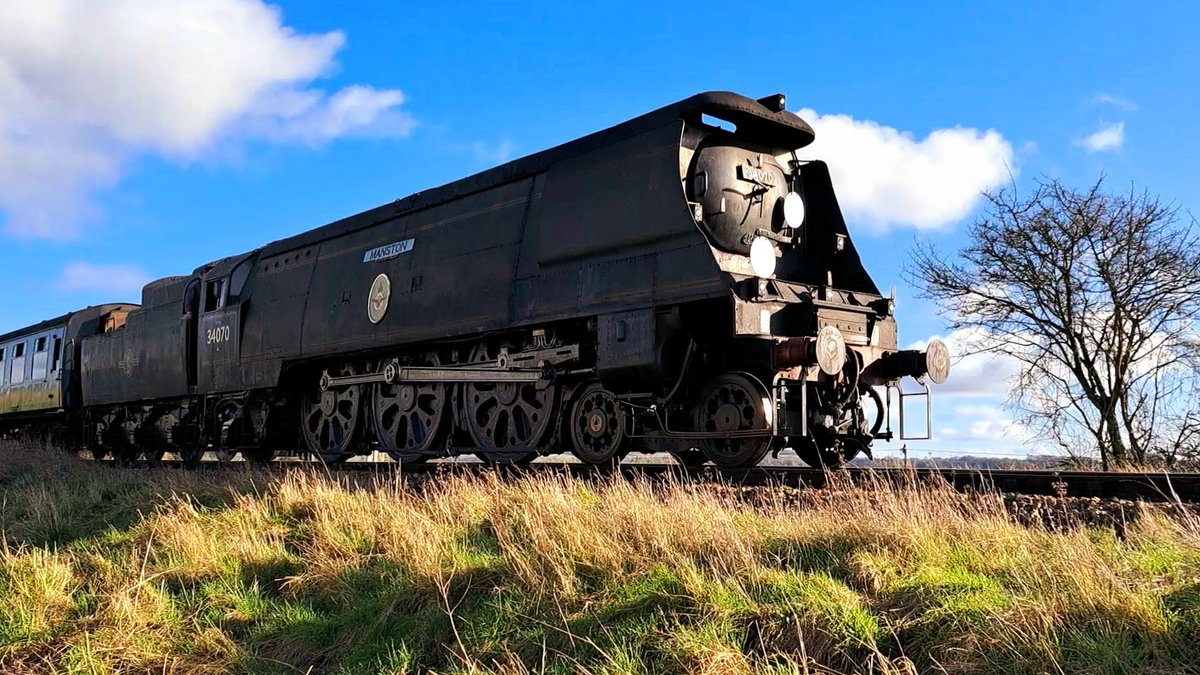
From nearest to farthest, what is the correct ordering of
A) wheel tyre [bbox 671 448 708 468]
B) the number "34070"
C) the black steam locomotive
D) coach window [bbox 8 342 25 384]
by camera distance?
1. the black steam locomotive
2. wheel tyre [bbox 671 448 708 468]
3. the number "34070"
4. coach window [bbox 8 342 25 384]

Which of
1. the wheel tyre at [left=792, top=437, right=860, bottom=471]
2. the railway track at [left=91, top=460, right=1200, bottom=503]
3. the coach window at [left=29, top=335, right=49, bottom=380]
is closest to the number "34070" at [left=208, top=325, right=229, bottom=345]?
the railway track at [left=91, top=460, right=1200, bottom=503]

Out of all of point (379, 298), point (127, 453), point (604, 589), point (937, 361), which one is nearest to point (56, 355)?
point (127, 453)

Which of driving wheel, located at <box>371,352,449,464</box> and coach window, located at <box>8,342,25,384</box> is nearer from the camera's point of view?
driving wheel, located at <box>371,352,449,464</box>

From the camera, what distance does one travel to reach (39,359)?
22.2m

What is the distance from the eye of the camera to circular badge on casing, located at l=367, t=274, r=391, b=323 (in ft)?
39.5

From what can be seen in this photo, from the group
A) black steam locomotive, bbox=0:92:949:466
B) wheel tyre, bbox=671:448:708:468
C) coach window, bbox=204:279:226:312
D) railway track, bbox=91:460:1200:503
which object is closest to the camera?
railway track, bbox=91:460:1200:503

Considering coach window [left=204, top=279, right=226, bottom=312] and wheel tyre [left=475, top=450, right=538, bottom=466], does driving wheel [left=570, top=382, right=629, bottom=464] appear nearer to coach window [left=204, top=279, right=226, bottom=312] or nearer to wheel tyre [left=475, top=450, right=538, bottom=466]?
wheel tyre [left=475, top=450, right=538, bottom=466]

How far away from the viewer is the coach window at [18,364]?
23.2m

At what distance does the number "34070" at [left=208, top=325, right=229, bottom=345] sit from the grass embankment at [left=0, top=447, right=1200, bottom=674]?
323 inches

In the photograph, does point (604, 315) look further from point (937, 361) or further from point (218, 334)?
point (218, 334)

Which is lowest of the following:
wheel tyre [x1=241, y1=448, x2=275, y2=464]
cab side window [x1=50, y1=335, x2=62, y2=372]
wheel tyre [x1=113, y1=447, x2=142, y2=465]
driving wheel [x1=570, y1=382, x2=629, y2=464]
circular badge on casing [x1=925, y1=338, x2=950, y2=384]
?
wheel tyre [x1=113, y1=447, x2=142, y2=465]

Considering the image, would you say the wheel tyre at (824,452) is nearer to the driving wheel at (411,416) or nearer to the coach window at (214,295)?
the driving wheel at (411,416)

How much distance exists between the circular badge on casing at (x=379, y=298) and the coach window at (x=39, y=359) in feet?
46.2

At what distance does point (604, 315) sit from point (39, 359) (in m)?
19.4
